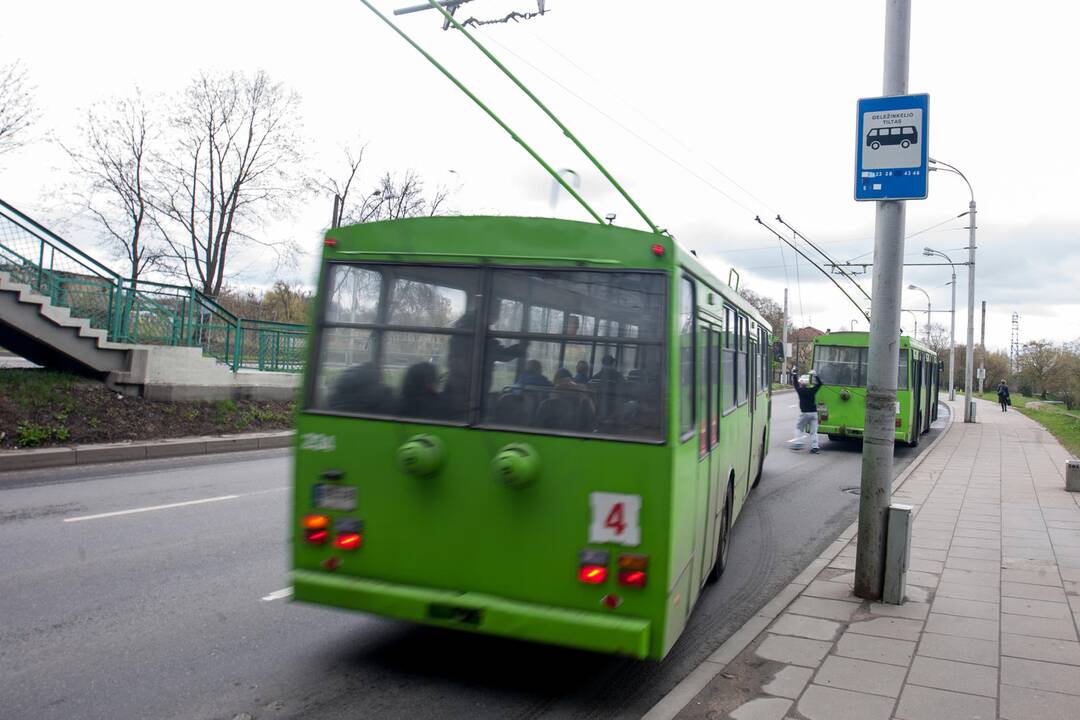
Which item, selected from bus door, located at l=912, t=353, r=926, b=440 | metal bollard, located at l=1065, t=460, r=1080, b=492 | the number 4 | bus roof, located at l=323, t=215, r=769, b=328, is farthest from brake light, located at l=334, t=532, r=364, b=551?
bus door, located at l=912, t=353, r=926, b=440

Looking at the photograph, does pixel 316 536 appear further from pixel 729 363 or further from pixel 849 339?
pixel 849 339

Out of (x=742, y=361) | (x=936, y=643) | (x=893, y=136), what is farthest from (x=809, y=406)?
(x=936, y=643)

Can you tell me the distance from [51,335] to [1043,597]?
16.1m

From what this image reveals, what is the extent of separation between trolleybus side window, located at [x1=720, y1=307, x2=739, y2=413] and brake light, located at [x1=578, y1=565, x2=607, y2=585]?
2.53 metres

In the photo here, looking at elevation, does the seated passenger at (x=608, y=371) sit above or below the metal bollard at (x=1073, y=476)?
above

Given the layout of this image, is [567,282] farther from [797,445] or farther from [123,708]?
[797,445]

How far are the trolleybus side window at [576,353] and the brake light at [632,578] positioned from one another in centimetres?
70

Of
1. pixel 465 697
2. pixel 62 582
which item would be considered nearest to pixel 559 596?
pixel 465 697

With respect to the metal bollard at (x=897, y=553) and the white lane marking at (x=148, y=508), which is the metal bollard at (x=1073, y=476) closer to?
the metal bollard at (x=897, y=553)

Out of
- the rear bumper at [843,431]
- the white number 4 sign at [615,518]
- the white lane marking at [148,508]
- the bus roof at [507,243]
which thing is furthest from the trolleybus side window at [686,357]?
the rear bumper at [843,431]

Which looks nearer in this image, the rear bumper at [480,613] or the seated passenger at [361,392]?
the rear bumper at [480,613]

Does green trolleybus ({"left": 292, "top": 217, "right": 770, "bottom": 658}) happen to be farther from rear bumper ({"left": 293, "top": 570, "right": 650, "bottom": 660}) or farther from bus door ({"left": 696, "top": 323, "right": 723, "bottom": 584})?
bus door ({"left": 696, "top": 323, "right": 723, "bottom": 584})

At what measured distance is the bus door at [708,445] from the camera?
518cm

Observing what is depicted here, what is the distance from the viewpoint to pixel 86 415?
14.3 metres
